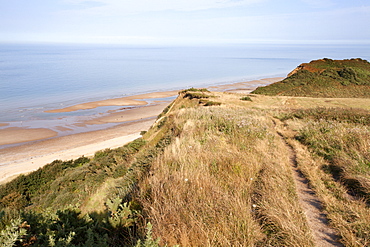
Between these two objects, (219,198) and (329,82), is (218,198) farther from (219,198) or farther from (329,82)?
(329,82)

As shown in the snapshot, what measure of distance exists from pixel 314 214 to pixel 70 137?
93.7 ft

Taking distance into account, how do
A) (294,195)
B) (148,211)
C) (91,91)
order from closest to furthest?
(148,211) < (294,195) < (91,91)

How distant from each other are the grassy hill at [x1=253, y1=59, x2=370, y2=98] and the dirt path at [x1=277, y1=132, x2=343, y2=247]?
3246cm

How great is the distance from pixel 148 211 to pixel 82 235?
1.00 meters

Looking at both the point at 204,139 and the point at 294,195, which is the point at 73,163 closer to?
the point at 204,139

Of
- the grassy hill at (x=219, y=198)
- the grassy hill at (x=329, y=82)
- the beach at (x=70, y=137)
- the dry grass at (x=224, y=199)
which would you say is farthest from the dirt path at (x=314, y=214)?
the grassy hill at (x=329, y=82)

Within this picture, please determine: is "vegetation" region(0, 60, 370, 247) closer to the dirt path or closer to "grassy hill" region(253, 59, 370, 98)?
the dirt path

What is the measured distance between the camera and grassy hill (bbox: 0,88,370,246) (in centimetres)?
324

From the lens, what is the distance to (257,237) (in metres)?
3.40

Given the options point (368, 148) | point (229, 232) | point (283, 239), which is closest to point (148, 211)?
point (229, 232)

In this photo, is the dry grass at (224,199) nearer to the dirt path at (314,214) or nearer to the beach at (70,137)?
the dirt path at (314,214)

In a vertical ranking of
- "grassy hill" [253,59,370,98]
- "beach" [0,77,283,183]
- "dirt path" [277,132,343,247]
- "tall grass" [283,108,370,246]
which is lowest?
"beach" [0,77,283,183]

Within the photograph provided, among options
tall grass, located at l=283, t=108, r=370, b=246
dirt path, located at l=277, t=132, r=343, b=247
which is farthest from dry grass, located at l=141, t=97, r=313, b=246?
tall grass, located at l=283, t=108, r=370, b=246

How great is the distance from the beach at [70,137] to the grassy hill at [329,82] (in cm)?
2138
